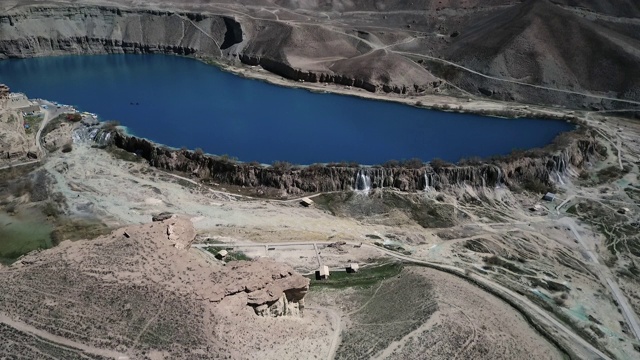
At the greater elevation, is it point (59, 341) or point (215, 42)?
point (59, 341)

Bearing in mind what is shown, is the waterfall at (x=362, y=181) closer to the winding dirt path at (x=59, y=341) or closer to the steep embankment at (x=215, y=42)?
the steep embankment at (x=215, y=42)

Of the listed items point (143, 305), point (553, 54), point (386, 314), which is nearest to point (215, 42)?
point (553, 54)

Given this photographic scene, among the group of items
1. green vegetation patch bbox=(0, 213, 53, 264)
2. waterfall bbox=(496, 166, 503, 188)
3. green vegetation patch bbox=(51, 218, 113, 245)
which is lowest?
green vegetation patch bbox=(0, 213, 53, 264)

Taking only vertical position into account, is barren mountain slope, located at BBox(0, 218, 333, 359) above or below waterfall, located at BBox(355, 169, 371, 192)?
above

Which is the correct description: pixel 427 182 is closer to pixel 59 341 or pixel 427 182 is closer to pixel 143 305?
pixel 143 305

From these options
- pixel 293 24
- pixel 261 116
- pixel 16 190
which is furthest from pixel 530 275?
pixel 293 24

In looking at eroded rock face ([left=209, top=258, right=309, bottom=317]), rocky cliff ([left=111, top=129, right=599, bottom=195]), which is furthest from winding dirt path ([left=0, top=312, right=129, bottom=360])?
rocky cliff ([left=111, top=129, right=599, bottom=195])

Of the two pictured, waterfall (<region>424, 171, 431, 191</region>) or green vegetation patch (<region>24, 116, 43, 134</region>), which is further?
green vegetation patch (<region>24, 116, 43, 134</region>)

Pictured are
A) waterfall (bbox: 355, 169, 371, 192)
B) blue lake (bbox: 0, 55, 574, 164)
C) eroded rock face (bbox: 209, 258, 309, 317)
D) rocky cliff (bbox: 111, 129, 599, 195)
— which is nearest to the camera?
eroded rock face (bbox: 209, 258, 309, 317)

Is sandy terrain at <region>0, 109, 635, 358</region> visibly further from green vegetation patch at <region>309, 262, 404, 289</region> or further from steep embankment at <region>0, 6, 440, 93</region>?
steep embankment at <region>0, 6, 440, 93</region>
